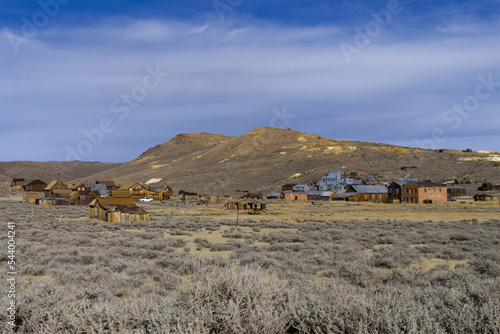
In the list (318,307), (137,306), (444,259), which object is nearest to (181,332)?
(137,306)

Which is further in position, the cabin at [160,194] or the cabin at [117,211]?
the cabin at [160,194]

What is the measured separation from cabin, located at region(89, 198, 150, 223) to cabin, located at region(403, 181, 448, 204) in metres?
49.4

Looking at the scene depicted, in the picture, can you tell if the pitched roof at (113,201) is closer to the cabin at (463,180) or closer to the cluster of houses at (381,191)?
the cluster of houses at (381,191)

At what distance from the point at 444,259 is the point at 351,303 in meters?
10.9

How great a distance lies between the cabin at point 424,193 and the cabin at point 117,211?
1944 inches

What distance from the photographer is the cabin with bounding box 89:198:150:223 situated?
29.1m

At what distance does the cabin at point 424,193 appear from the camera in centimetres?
6372

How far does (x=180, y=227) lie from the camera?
2638cm

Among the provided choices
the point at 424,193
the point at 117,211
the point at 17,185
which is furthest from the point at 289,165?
the point at 117,211

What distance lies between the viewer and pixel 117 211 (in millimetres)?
29188

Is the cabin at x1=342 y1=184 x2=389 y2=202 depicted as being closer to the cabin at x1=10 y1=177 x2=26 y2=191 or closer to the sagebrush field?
the sagebrush field

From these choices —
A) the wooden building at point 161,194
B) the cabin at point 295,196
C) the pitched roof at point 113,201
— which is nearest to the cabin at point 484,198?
the cabin at point 295,196

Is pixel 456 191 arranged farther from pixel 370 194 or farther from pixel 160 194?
pixel 160 194

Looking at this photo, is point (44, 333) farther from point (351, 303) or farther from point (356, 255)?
point (356, 255)
